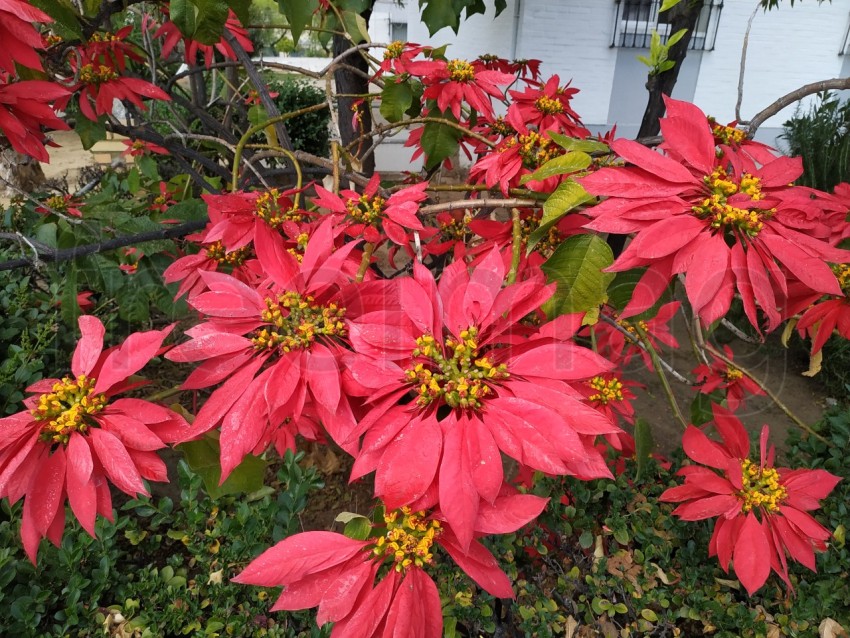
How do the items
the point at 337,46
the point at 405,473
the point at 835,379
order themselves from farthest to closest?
the point at 835,379
the point at 337,46
the point at 405,473

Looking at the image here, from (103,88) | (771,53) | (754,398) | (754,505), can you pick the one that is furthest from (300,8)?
(771,53)

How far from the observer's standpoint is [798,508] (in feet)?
2.84

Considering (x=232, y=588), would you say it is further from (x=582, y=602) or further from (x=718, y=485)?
(x=718, y=485)

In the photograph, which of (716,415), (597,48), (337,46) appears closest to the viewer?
(716,415)

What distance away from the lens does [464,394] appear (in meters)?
0.44

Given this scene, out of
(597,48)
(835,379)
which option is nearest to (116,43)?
(835,379)

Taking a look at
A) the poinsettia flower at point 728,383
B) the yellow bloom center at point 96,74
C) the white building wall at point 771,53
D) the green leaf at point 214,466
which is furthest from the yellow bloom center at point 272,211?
the white building wall at point 771,53

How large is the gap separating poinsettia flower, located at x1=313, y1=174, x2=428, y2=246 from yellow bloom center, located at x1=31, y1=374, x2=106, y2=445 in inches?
13.5

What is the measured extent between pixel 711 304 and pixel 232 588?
1.09 metres

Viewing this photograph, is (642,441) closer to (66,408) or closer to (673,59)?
(66,408)

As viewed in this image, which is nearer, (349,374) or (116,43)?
(349,374)

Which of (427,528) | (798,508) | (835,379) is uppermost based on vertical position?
(427,528)

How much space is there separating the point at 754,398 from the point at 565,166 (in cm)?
220

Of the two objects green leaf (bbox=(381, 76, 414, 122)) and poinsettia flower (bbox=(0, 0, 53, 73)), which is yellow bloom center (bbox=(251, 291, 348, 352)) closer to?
poinsettia flower (bbox=(0, 0, 53, 73))
